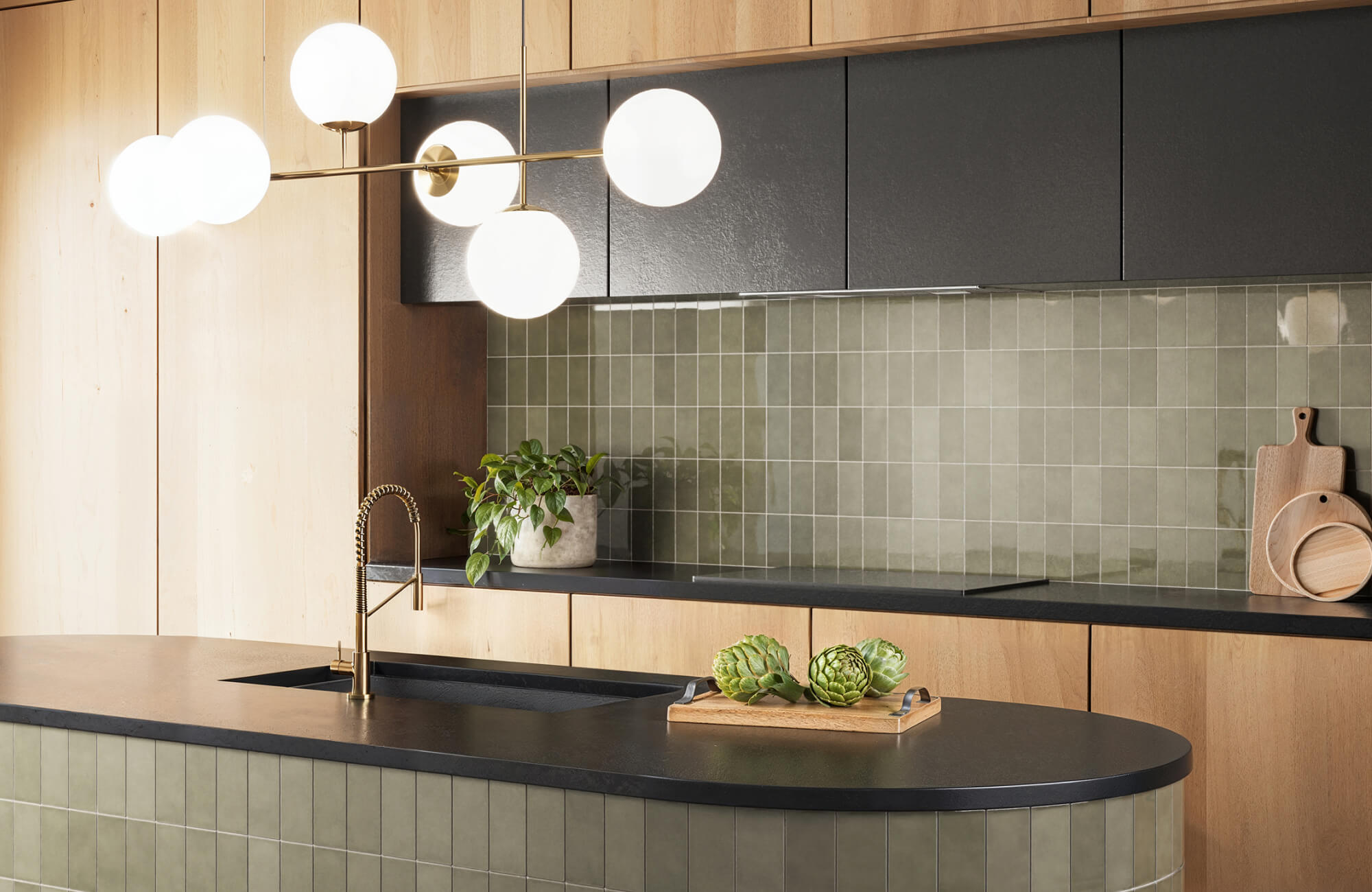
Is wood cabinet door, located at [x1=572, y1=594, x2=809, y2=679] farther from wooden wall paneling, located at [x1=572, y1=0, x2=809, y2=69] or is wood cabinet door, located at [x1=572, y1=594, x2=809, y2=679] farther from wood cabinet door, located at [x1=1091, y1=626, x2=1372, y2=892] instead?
wooden wall paneling, located at [x1=572, y1=0, x2=809, y2=69]

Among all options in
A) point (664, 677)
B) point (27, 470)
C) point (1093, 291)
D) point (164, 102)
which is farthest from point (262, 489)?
point (1093, 291)

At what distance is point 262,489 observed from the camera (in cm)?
424

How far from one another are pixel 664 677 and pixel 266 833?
765mm

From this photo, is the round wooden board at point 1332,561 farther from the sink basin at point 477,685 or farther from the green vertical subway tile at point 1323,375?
the sink basin at point 477,685

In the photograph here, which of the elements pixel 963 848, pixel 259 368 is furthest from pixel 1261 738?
pixel 259 368

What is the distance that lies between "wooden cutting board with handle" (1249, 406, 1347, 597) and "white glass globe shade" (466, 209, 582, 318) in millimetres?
2030

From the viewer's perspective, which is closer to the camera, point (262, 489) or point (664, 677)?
point (664, 677)

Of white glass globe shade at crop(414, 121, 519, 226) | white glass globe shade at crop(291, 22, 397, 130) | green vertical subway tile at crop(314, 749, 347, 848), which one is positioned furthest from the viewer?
white glass globe shade at crop(414, 121, 519, 226)

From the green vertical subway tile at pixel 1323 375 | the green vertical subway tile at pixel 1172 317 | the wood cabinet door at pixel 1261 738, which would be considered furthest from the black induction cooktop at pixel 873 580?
the green vertical subway tile at pixel 1323 375

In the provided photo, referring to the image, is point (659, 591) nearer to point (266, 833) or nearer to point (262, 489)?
point (262, 489)

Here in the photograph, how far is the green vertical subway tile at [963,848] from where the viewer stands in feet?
5.70

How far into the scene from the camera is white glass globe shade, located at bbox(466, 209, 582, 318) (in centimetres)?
223

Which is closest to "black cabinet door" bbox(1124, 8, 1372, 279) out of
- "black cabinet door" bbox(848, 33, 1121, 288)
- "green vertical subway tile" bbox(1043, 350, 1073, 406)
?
"black cabinet door" bbox(848, 33, 1121, 288)

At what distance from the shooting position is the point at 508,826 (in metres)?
1.90
